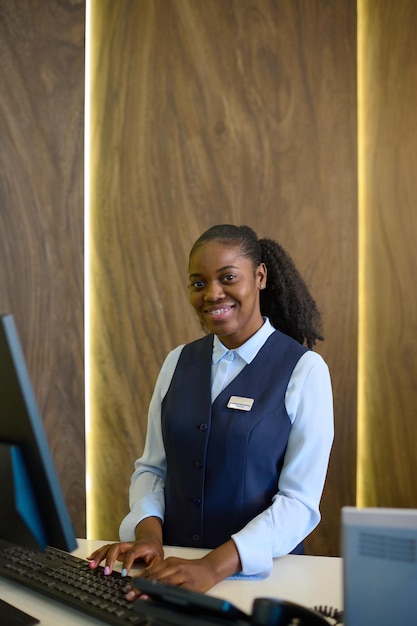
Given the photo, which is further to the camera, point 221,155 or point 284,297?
point 221,155

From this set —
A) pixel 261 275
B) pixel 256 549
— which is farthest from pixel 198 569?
pixel 261 275

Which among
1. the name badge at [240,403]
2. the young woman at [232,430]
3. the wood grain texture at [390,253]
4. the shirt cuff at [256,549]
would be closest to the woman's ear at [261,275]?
the young woman at [232,430]

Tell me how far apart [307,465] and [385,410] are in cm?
145

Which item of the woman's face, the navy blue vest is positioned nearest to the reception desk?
the navy blue vest

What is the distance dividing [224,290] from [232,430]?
1.24ft

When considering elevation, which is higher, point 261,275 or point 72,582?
point 261,275

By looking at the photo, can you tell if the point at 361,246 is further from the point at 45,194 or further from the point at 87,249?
the point at 45,194

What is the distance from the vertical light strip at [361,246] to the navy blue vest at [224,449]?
1282 mm

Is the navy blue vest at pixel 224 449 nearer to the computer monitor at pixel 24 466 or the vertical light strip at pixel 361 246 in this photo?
the computer monitor at pixel 24 466

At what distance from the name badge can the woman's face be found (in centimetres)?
19

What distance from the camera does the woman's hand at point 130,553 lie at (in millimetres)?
1296

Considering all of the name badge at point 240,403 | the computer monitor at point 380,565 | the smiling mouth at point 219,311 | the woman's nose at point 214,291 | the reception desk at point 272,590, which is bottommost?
the reception desk at point 272,590

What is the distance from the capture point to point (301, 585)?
1.27 metres

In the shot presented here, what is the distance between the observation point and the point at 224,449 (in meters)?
1.64
